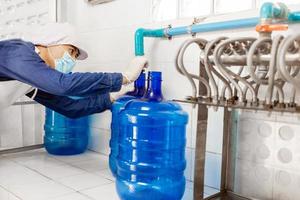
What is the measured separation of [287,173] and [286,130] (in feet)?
0.57

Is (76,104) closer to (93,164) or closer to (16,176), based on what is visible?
(93,164)

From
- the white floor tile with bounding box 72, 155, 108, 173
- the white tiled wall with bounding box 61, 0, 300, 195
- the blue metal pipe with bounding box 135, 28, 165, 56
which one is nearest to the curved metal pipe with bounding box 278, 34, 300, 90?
the white tiled wall with bounding box 61, 0, 300, 195

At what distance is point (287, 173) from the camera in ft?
4.05

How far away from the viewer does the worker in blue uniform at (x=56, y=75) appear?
1305mm

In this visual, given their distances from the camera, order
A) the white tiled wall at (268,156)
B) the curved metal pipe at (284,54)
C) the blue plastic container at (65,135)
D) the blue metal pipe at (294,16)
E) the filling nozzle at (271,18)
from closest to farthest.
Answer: the curved metal pipe at (284,54)
the filling nozzle at (271,18)
the blue metal pipe at (294,16)
the white tiled wall at (268,156)
the blue plastic container at (65,135)

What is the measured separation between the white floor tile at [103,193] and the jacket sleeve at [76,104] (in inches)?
18.7

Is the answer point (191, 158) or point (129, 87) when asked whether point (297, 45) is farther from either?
point (129, 87)

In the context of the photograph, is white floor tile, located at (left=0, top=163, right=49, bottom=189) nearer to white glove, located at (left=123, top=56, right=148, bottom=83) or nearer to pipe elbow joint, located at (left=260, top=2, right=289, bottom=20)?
white glove, located at (left=123, top=56, right=148, bottom=83)

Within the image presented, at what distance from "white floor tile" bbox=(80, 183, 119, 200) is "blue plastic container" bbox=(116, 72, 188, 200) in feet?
0.30

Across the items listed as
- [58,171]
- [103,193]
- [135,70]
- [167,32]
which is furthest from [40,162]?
[167,32]

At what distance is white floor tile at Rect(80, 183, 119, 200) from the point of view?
1.34 meters

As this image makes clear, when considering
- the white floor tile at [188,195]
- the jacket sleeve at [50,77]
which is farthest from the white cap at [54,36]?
the white floor tile at [188,195]

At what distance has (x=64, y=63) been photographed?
5.03 ft

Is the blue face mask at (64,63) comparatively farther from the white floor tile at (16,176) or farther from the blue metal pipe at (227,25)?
the white floor tile at (16,176)
